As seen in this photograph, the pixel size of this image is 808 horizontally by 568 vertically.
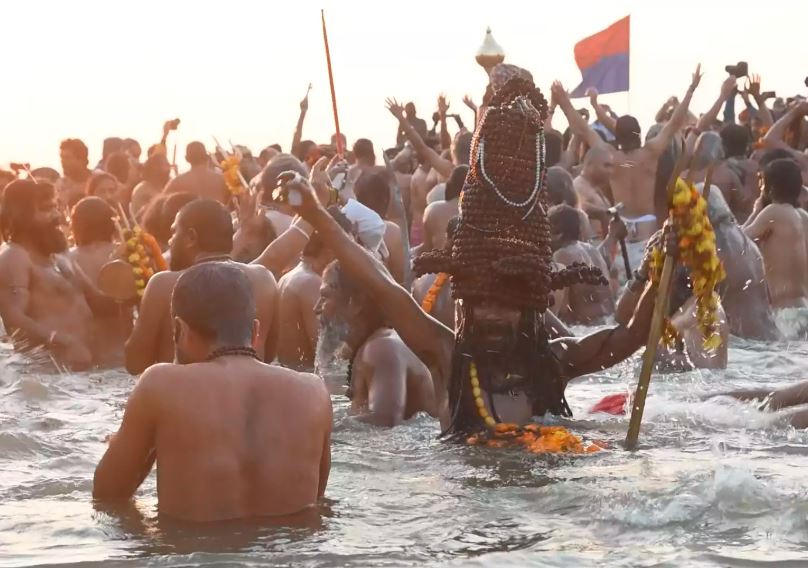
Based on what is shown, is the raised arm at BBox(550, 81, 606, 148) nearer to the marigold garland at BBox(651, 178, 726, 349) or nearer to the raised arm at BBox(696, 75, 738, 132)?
the raised arm at BBox(696, 75, 738, 132)

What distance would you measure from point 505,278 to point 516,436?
26.6 inches

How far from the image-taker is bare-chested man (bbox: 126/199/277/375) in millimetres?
7727

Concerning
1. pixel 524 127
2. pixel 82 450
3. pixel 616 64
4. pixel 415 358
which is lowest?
pixel 82 450

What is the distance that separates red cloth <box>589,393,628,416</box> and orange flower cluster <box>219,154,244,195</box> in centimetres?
315

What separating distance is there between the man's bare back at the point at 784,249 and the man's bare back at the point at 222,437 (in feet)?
25.9

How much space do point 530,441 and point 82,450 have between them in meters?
2.76

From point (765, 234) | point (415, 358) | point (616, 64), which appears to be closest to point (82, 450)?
point (415, 358)

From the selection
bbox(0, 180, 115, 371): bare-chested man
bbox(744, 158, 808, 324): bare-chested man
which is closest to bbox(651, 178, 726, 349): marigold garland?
bbox(0, 180, 115, 371): bare-chested man

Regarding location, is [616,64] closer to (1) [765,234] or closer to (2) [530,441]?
(1) [765,234]

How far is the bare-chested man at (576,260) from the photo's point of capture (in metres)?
11.9

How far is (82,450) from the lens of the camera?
8.26 m

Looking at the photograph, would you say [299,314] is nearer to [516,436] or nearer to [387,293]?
[387,293]

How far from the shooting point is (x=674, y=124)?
14438 millimetres

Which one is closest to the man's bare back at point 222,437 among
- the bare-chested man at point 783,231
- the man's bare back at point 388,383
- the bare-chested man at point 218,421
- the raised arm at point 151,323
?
the bare-chested man at point 218,421
